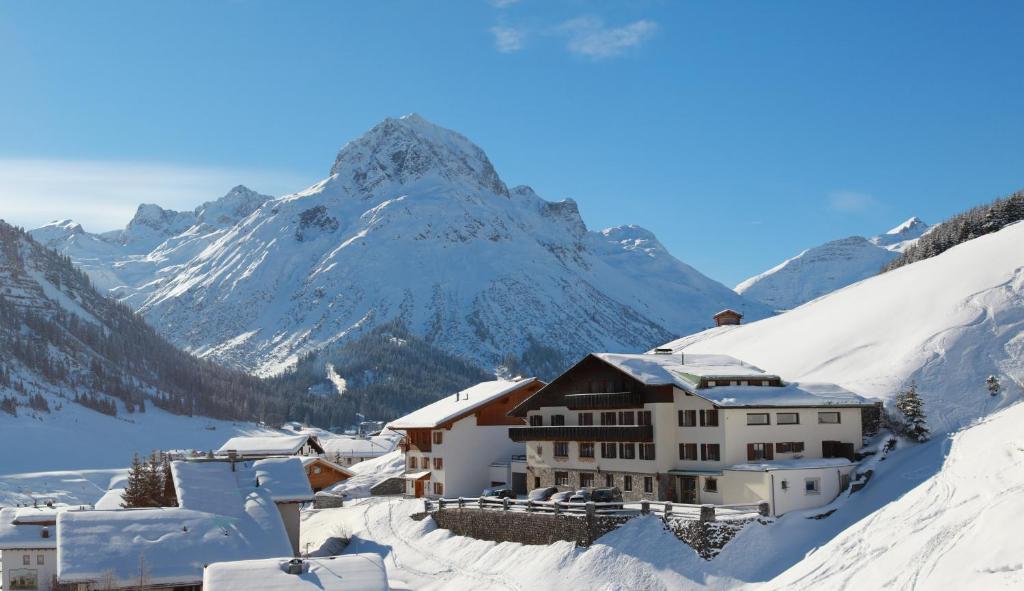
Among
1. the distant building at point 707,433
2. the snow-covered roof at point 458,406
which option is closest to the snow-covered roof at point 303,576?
the distant building at point 707,433

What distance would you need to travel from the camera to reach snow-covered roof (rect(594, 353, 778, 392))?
58312 millimetres

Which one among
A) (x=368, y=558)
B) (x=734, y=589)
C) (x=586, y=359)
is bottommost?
(x=734, y=589)

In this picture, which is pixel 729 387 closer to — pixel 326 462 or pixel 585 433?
pixel 585 433

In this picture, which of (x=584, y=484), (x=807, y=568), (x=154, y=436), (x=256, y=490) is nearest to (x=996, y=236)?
(x=584, y=484)

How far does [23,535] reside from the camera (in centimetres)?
5481

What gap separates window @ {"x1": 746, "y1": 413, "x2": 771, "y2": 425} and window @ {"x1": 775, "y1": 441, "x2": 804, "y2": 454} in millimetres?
1462

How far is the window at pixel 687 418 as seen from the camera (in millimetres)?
57688

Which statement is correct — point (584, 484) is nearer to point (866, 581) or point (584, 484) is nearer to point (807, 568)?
point (807, 568)

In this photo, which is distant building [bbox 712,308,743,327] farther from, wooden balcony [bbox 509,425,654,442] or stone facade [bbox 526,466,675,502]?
wooden balcony [bbox 509,425,654,442]

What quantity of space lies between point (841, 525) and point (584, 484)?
840 inches

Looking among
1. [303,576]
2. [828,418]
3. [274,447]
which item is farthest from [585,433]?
[274,447]

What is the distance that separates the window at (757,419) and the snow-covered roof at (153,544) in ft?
87.2

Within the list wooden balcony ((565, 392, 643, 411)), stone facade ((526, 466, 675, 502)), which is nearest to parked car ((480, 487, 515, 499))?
stone facade ((526, 466, 675, 502))

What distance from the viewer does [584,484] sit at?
2586 inches
